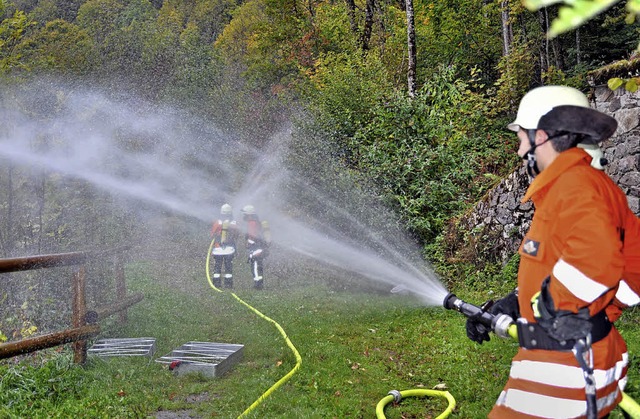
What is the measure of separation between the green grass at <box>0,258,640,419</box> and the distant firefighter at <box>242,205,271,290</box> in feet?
9.77

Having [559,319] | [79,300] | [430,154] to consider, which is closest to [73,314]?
[79,300]

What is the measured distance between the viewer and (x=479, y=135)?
14984 mm

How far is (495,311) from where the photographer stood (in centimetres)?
338

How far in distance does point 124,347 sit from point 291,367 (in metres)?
2.11

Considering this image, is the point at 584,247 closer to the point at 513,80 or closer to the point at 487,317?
the point at 487,317

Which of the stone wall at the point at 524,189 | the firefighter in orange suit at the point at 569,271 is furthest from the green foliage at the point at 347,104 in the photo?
the firefighter in orange suit at the point at 569,271

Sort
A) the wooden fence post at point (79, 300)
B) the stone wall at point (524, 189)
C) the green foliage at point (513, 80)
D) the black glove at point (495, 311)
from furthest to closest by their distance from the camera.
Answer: the green foliage at point (513, 80) → the stone wall at point (524, 189) → the wooden fence post at point (79, 300) → the black glove at point (495, 311)

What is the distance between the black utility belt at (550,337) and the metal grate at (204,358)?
391cm

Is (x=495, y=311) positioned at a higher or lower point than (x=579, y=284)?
lower

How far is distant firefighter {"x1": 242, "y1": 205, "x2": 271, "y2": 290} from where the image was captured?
1266cm

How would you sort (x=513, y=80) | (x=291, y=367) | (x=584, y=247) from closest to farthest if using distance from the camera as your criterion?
(x=584, y=247)
(x=291, y=367)
(x=513, y=80)

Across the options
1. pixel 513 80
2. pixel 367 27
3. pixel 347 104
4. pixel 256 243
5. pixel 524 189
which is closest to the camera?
pixel 524 189

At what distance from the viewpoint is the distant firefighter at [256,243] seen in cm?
1266

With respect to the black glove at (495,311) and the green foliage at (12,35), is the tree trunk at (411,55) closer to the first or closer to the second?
the green foliage at (12,35)
